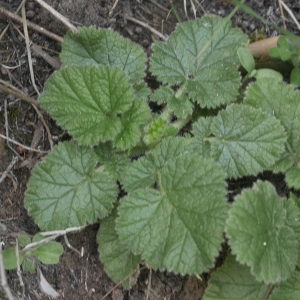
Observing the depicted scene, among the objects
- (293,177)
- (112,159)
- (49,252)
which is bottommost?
(49,252)

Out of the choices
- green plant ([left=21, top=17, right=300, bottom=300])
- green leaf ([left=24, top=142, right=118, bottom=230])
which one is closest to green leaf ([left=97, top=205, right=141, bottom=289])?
green plant ([left=21, top=17, right=300, bottom=300])

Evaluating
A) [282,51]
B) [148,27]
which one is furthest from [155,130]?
[282,51]

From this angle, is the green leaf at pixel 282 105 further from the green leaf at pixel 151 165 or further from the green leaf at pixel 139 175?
the green leaf at pixel 139 175

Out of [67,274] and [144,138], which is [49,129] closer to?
[144,138]

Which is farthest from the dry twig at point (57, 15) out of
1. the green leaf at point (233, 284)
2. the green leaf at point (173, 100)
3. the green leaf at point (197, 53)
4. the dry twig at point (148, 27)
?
the green leaf at point (233, 284)

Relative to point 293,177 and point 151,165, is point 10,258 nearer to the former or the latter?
point 151,165

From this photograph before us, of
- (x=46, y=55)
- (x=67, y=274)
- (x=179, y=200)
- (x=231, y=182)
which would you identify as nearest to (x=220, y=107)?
(x=231, y=182)
